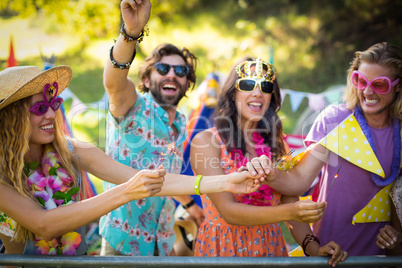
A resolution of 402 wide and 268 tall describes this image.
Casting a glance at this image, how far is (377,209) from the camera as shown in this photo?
2414mm

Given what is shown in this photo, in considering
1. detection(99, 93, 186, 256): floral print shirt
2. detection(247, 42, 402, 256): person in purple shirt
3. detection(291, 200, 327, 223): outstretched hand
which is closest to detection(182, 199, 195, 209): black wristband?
detection(99, 93, 186, 256): floral print shirt

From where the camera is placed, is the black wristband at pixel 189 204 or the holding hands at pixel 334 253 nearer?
the holding hands at pixel 334 253

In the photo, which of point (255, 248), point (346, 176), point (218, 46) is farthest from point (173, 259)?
point (218, 46)

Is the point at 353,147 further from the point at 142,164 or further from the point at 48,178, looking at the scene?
the point at 48,178

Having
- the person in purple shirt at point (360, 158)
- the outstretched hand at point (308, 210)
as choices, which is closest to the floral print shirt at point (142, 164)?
the person in purple shirt at point (360, 158)

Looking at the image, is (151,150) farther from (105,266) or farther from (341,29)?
(341,29)

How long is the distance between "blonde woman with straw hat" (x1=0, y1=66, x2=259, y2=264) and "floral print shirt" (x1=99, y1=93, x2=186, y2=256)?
1.91ft

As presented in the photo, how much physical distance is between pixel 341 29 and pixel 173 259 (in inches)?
411

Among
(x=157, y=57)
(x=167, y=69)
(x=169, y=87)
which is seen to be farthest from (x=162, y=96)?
(x=157, y=57)

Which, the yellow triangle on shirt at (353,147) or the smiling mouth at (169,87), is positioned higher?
the smiling mouth at (169,87)

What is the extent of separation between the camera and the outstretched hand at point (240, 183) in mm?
2006

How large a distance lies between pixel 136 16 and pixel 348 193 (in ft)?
5.28

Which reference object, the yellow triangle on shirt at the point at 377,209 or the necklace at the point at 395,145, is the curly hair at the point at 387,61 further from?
the yellow triangle on shirt at the point at 377,209

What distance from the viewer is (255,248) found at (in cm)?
236
